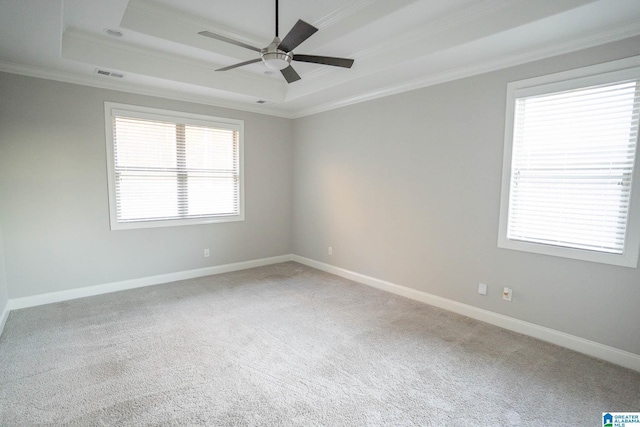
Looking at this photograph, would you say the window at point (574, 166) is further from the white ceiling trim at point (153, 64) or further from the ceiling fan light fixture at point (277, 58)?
the white ceiling trim at point (153, 64)

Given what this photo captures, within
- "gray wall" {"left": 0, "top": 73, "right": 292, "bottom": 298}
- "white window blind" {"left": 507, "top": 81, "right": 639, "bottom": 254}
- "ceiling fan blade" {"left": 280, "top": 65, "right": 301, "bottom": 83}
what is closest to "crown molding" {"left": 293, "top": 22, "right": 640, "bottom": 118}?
"white window blind" {"left": 507, "top": 81, "right": 639, "bottom": 254}

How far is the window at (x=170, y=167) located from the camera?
4008mm

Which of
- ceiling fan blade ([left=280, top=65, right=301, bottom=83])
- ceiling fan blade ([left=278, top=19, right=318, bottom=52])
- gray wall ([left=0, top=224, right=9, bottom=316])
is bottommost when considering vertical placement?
gray wall ([left=0, top=224, right=9, bottom=316])

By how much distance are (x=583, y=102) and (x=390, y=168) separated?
1.98m

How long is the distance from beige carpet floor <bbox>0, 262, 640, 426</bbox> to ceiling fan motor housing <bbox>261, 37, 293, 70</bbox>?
2.41 metres

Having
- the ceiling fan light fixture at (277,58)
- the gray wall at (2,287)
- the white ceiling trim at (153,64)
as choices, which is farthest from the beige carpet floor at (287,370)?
the white ceiling trim at (153,64)

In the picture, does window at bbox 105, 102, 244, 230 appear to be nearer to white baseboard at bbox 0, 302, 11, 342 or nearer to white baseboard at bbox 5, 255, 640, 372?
white baseboard at bbox 5, 255, 640, 372

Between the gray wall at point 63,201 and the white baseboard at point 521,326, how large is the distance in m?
2.93

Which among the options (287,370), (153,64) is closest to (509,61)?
(287,370)

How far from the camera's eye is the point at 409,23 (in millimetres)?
2840

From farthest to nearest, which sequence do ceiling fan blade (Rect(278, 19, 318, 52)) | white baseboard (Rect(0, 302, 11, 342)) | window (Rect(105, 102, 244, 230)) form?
window (Rect(105, 102, 244, 230)) → white baseboard (Rect(0, 302, 11, 342)) → ceiling fan blade (Rect(278, 19, 318, 52))

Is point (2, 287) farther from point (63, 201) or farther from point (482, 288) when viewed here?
point (482, 288)

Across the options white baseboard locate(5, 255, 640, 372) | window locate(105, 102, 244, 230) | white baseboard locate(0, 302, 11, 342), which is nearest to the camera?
white baseboard locate(5, 255, 640, 372)

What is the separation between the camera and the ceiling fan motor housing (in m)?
2.41
